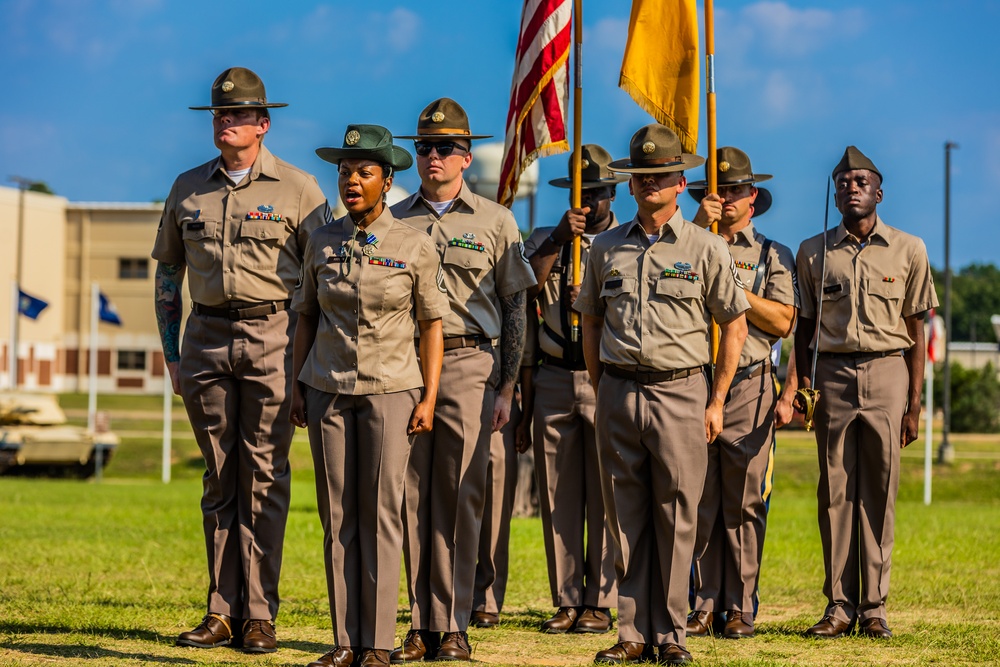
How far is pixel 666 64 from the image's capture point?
26.2 feet

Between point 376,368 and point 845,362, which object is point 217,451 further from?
point 845,362

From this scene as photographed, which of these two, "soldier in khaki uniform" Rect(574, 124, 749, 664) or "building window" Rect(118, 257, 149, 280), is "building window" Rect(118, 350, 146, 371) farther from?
"soldier in khaki uniform" Rect(574, 124, 749, 664)

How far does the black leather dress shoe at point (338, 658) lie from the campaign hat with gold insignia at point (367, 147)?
2245mm

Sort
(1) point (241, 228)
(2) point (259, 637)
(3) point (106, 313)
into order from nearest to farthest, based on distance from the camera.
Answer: (2) point (259, 637)
(1) point (241, 228)
(3) point (106, 313)

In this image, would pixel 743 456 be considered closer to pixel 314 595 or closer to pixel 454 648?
pixel 454 648

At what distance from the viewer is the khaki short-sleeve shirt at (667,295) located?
6.54m

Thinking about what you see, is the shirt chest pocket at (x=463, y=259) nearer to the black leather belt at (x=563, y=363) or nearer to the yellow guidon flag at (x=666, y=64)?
the black leather belt at (x=563, y=363)

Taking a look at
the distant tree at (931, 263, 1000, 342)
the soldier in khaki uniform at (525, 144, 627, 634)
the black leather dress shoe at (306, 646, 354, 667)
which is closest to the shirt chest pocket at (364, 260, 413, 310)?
the black leather dress shoe at (306, 646, 354, 667)

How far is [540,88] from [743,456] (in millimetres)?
2638

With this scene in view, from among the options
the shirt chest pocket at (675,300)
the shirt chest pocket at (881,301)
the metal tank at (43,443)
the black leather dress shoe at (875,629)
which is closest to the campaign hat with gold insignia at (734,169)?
the shirt chest pocket at (881,301)

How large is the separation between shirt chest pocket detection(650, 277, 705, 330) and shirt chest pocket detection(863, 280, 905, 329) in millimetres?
1639

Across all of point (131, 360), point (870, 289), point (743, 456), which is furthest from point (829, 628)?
point (131, 360)

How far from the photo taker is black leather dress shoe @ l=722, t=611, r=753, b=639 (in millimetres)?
7695

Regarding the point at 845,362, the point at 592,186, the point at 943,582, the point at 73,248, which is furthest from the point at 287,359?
the point at 73,248
